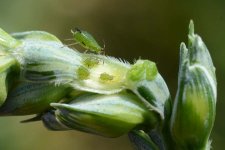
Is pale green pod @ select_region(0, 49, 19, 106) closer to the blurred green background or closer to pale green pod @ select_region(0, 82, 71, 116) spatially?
pale green pod @ select_region(0, 82, 71, 116)

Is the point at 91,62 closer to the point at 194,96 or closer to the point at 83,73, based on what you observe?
the point at 83,73

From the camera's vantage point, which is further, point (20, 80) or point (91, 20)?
point (91, 20)

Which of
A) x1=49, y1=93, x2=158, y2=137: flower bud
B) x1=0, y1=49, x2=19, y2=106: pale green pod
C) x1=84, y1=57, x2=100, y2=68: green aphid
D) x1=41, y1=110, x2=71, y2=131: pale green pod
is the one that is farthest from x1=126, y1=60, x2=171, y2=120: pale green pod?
x1=0, y1=49, x2=19, y2=106: pale green pod

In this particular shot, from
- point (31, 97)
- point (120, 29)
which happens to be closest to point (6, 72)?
point (31, 97)

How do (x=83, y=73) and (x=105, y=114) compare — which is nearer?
(x=105, y=114)

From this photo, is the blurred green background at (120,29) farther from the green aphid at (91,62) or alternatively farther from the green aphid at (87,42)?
the green aphid at (91,62)

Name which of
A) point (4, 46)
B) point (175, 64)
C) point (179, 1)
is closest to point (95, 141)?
point (175, 64)

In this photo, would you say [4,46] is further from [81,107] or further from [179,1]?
[179,1]
